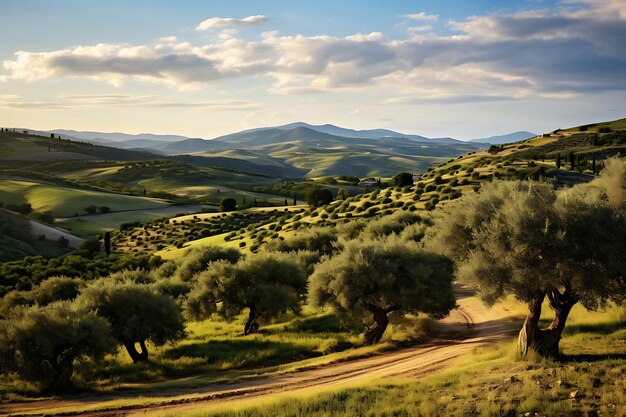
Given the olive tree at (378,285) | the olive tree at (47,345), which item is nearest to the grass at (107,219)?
the olive tree at (47,345)

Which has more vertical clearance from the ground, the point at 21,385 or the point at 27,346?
the point at 27,346

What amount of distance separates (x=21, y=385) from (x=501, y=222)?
84.4 ft

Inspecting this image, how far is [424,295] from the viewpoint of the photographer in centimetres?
3203

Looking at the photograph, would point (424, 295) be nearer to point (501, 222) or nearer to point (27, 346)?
point (501, 222)

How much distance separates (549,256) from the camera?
854 inches

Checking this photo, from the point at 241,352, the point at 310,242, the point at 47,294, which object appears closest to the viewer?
the point at 241,352

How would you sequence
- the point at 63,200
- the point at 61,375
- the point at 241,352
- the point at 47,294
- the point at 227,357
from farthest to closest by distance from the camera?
the point at 63,200, the point at 47,294, the point at 241,352, the point at 227,357, the point at 61,375

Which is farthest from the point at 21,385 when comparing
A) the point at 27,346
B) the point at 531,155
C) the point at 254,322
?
the point at 531,155

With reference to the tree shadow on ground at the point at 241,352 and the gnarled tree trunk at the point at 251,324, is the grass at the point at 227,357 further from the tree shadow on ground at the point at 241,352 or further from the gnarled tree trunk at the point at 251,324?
the gnarled tree trunk at the point at 251,324

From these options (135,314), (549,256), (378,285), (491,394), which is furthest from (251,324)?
(491,394)

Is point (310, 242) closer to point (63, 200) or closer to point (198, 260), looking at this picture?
point (198, 260)

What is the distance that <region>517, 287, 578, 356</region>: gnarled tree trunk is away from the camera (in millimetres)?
22250

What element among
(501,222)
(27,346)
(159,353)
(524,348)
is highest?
(501,222)

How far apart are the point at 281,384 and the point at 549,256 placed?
41.5ft
